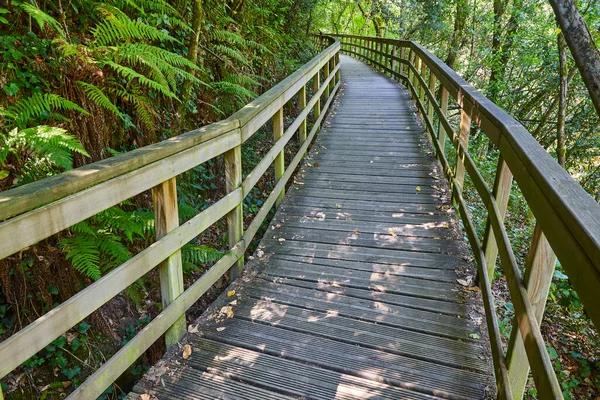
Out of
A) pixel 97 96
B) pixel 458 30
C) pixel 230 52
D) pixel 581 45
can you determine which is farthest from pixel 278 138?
pixel 458 30

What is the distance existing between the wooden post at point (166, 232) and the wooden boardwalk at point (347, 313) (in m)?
0.17

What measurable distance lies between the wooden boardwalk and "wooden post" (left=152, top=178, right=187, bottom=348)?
174mm

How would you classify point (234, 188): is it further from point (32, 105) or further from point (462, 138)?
point (462, 138)

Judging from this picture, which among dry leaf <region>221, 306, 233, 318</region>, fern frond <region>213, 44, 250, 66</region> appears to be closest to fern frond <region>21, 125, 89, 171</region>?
dry leaf <region>221, 306, 233, 318</region>

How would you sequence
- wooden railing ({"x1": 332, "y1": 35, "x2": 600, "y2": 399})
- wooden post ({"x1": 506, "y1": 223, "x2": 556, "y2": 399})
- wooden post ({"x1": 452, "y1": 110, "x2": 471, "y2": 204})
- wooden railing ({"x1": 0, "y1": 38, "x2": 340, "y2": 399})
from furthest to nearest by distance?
1. wooden post ({"x1": 452, "y1": 110, "x2": 471, "y2": 204})
2. wooden post ({"x1": 506, "y1": 223, "x2": 556, "y2": 399})
3. wooden railing ({"x1": 0, "y1": 38, "x2": 340, "y2": 399})
4. wooden railing ({"x1": 332, "y1": 35, "x2": 600, "y2": 399})

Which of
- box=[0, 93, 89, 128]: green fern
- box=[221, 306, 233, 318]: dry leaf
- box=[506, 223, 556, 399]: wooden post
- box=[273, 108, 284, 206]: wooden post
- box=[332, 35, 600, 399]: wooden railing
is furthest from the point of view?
Answer: box=[273, 108, 284, 206]: wooden post

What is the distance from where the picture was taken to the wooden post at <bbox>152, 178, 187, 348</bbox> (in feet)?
7.52

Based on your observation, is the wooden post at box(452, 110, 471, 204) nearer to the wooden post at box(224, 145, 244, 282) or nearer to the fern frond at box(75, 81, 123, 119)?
the wooden post at box(224, 145, 244, 282)

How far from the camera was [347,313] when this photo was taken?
2.87m

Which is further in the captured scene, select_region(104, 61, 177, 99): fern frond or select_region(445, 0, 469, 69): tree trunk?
select_region(445, 0, 469, 69): tree trunk

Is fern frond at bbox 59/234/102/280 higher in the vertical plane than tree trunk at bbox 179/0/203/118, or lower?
lower

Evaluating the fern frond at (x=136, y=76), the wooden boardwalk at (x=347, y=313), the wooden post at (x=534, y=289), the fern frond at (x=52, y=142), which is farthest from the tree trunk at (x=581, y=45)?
the fern frond at (x=52, y=142)

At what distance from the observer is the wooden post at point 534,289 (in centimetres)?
167

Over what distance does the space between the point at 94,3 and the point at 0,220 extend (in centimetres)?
259
